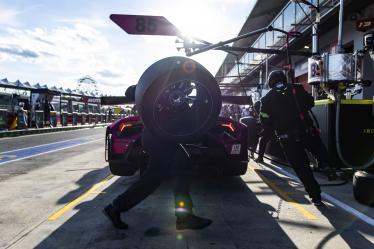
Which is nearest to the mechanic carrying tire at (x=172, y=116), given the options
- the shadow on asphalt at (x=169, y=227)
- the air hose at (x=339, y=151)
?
the shadow on asphalt at (x=169, y=227)

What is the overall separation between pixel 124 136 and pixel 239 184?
206cm

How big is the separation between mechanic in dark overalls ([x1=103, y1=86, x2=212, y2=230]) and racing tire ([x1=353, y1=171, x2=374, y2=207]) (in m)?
2.33

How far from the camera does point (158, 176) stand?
162 inches

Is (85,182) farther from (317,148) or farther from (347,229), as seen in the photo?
(347,229)

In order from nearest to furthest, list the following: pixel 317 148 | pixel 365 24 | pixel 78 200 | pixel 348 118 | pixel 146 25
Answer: pixel 78 200 < pixel 317 148 < pixel 146 25 < pixel 348 118 < pixel 365 24

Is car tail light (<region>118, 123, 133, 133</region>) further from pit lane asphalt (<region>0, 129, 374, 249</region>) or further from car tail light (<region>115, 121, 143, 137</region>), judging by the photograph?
pit lane asphalt (<region>0, 129, 374, 249</region>)

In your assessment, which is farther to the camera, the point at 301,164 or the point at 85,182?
the point at 85,182

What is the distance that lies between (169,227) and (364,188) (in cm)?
269

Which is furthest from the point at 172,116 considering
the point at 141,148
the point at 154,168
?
the point at 141,148

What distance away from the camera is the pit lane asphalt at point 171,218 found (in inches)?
152

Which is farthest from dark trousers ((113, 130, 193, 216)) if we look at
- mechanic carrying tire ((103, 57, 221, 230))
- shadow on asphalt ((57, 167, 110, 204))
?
shadow on asphalt ((57, 167, 110, 204))

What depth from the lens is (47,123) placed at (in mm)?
29047

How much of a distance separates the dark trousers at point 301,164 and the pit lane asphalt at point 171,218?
238 mm

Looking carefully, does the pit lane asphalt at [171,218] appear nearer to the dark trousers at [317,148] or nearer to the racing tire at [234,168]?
the racing tire at [234,168]
